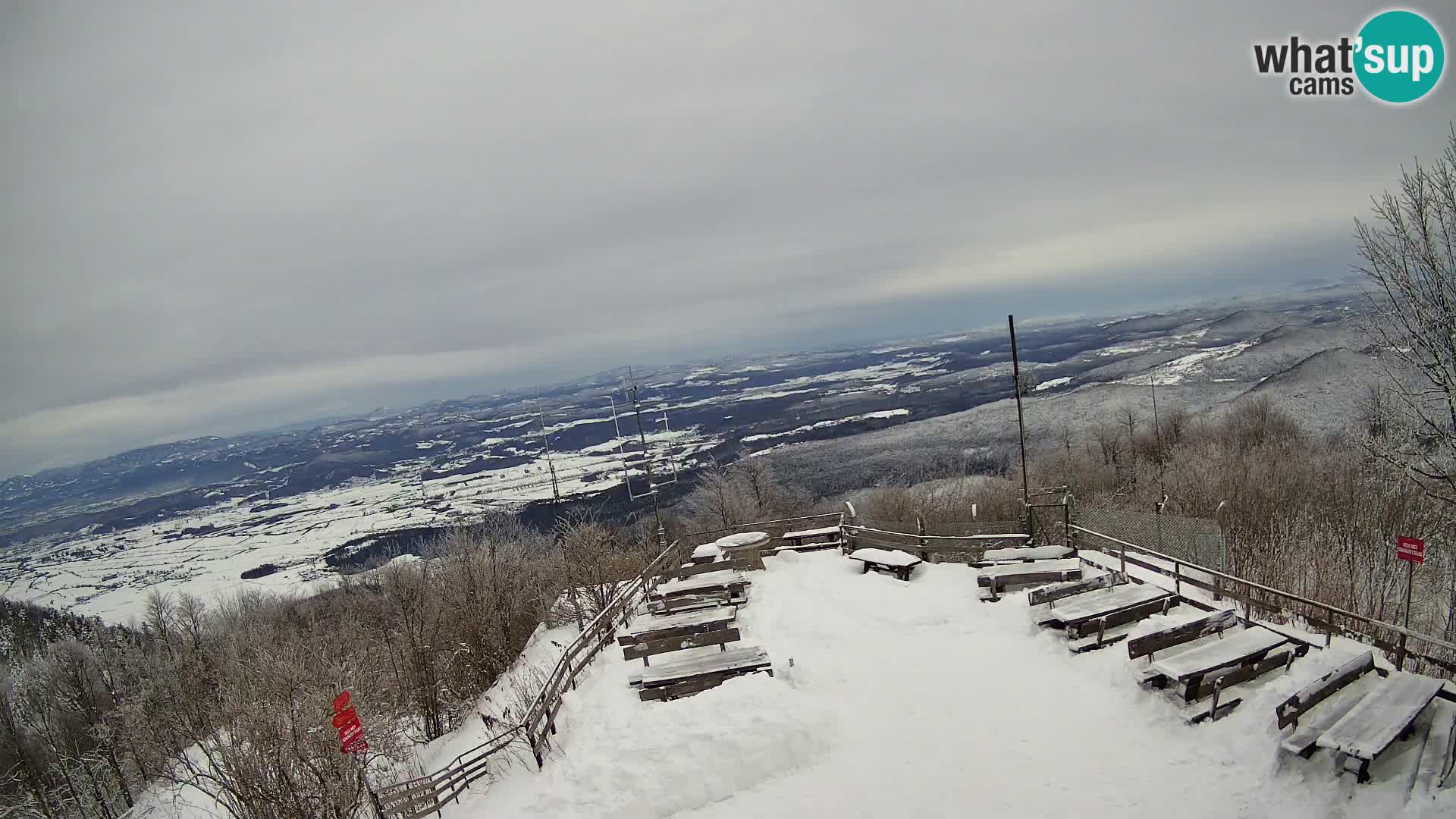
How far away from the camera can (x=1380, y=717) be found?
6922 mm

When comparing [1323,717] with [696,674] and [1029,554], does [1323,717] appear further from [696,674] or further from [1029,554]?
[696,674]

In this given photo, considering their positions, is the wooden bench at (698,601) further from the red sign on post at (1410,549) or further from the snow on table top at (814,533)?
the red sign on post at (1410,549)

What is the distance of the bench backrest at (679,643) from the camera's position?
42.4ft

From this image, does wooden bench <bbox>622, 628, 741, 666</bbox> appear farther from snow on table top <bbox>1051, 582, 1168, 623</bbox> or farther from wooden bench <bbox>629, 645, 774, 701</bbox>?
snow on table top <bbox>1051, 582, 1168, 623</bbox>

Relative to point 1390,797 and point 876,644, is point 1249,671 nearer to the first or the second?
point 1390,797

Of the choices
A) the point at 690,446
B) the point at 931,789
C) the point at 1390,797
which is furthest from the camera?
the point at 690,446

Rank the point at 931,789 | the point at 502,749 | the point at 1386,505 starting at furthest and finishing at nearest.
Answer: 1. the point at 1386,505
2. the point at 502,749
3. the point at 931,789

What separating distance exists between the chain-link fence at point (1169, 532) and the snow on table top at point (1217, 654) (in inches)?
383

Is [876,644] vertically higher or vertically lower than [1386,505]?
higher

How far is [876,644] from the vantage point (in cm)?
1247

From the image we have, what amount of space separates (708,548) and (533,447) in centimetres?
13586

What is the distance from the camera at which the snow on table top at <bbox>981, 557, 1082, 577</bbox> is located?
13.7 metres

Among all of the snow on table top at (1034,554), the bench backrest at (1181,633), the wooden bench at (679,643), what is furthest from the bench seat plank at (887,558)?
the bench backrest at (1181,633)

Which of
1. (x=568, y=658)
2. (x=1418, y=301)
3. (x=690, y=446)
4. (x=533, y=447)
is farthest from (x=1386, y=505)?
(x=533, y=447)
